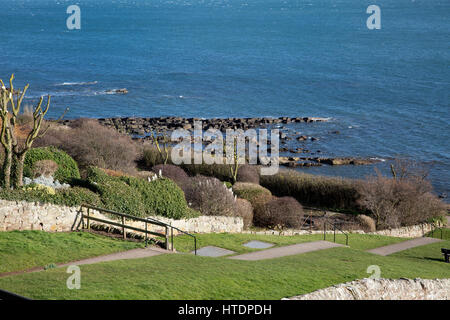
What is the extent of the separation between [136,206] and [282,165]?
119 feet

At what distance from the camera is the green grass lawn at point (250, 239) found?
81.6ft

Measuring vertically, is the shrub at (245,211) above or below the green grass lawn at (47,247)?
below

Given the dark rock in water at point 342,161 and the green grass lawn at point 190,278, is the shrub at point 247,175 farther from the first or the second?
the green grass lawn at point 190,278

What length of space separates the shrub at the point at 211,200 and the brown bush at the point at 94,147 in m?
9.06

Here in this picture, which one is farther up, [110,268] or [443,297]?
[110,268]

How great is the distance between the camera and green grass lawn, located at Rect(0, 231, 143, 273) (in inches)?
732

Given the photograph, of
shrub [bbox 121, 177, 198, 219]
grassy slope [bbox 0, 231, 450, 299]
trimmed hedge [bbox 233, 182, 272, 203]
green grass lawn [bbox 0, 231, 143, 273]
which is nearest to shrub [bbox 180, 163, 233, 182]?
trimmed hedge [bbox 233, 182, 272, 203]

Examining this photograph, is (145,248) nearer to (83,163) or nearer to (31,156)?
(31,156)

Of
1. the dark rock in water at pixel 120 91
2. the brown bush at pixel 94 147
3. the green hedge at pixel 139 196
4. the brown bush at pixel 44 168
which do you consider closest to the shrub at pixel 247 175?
the brown bush at pixel 94 147

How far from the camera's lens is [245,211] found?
36.4 metres

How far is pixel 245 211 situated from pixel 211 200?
4228 mm

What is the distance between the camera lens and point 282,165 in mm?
61875

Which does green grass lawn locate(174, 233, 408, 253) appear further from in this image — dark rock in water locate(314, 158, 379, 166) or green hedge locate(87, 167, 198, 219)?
dark rock in water locate(314, 158, 379, 166)
